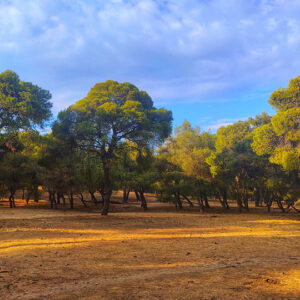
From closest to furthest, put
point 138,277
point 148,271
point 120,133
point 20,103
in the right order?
point 138,277
point 148,271
point 20,103
point 120,133

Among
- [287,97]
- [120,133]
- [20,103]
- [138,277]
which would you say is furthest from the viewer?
[287,97]

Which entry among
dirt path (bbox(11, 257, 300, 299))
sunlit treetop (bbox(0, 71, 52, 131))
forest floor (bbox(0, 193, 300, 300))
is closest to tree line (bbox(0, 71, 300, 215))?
sunlit treetop (bbox(0, 71, 52, 131))

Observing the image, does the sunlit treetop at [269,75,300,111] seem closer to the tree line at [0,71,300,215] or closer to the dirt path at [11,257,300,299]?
the tree line at [0,71,300,215]

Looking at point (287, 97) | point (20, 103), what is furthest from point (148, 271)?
point (287, 97)

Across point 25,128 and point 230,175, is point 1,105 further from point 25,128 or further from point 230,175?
point 230,175

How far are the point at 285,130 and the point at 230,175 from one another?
31.4 ft

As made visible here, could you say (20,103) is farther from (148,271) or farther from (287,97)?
(287,97)

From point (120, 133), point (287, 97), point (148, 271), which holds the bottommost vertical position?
point (148, 271)

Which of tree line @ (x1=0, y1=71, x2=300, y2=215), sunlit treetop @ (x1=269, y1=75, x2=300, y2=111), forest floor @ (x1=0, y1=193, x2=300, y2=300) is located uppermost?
sunlit treetop @ (x1=269, y1=75, x2=300, y2=111)

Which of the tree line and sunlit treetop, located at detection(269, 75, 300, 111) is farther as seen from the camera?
sunlit treetop, located at detection(269, 75, 300, 111)

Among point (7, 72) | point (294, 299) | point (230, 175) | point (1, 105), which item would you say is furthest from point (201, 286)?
point (230, 175)

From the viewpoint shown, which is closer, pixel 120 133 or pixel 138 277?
pixel 138 277

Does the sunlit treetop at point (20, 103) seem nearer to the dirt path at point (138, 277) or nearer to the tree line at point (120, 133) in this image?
the tree line at point (120, 133)

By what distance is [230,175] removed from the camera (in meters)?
27.3
